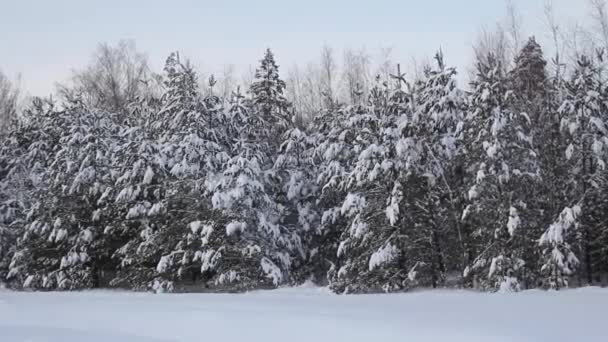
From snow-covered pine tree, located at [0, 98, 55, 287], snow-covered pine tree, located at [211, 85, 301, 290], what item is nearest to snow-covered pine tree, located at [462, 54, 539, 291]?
snow-covered pine tree, located at [211, 85, 301, 290]

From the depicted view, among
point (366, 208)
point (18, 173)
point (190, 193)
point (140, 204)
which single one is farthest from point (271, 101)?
point (18, 173)

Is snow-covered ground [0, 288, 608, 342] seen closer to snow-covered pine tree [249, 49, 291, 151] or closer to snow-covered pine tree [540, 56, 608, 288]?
snow-covered pine tree [540, 56, 608, 288]

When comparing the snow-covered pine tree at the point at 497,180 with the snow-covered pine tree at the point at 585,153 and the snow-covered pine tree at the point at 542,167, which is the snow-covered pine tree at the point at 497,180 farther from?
the snow-covered pine tree at the point at 585,153

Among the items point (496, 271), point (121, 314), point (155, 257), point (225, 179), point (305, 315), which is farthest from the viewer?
point (155, 257)

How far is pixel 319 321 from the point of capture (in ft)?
23.5

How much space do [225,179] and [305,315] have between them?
9.56 m

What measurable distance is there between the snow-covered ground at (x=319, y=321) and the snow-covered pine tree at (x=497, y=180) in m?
4.87

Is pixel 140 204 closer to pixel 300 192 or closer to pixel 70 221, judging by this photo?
pixel 70 221

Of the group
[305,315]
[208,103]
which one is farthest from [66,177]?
[305,315]

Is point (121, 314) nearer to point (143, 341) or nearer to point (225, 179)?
point (143, 341)

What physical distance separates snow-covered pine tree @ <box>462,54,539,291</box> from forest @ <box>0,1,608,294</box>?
5 centimetres

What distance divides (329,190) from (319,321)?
1061 cm

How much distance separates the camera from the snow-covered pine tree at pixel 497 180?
540 inches

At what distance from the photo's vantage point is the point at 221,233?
1697cm
